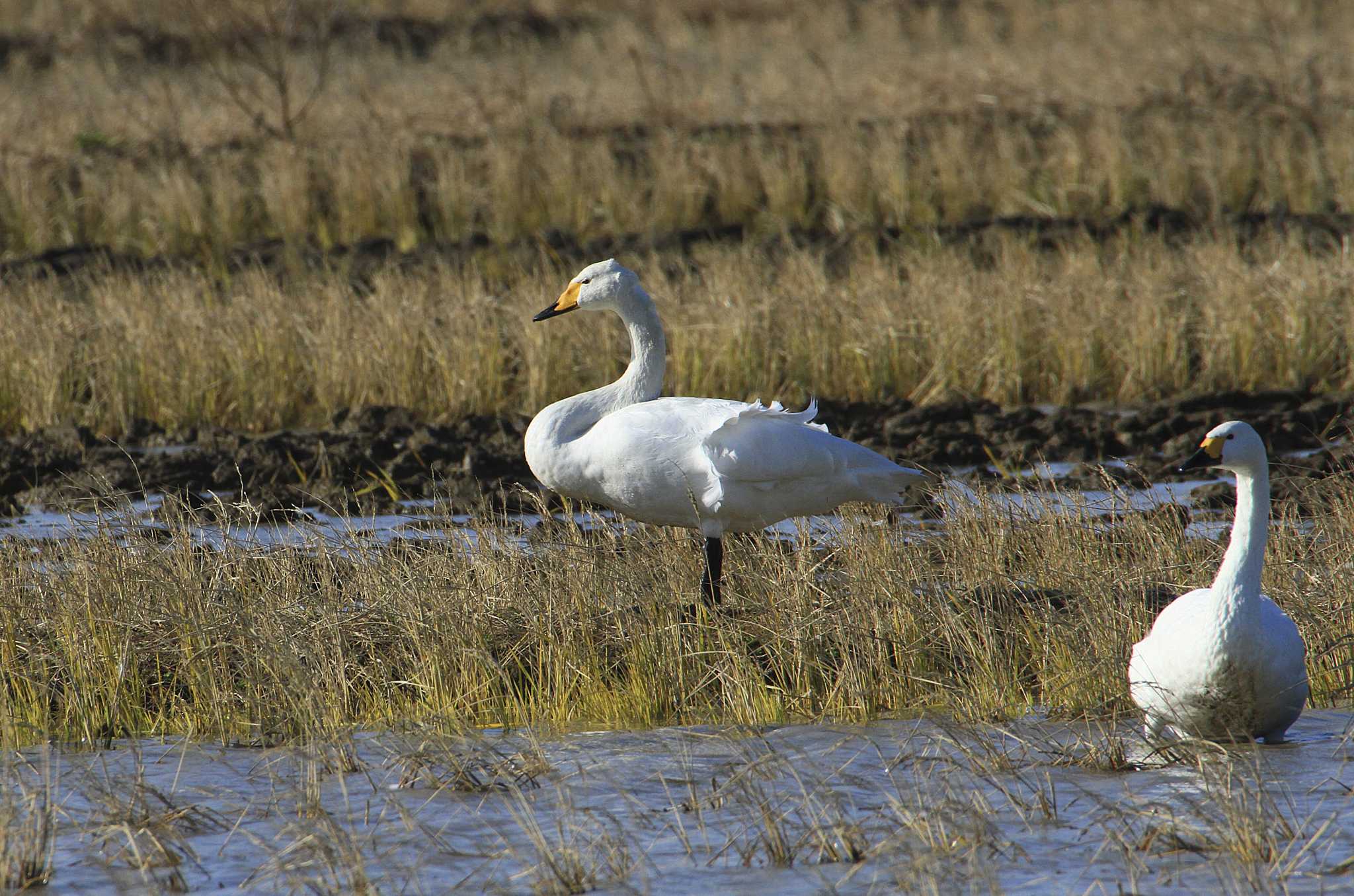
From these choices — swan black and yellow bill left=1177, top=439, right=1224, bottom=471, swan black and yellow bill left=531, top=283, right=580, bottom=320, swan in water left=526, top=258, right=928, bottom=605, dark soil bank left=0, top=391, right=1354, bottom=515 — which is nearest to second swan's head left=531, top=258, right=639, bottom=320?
swan black and yellow bill left=531, top=283, right=580, bottom=320

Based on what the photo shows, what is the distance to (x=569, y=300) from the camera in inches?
295

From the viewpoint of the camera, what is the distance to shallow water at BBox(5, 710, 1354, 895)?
14.0ft

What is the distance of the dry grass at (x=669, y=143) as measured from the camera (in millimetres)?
16859

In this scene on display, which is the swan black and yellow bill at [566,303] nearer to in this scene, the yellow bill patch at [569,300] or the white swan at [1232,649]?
the yellow bill patch at [569,300]

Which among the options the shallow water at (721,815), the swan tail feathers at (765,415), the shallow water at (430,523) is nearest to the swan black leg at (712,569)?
the shallow water at (430,523)

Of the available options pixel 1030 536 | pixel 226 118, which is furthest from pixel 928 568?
pixel 226 118

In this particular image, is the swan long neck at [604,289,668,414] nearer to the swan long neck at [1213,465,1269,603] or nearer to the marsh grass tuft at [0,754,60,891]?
the swan long neck at [1213,465,1269,603]

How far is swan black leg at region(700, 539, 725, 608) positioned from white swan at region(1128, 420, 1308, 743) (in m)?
1.92

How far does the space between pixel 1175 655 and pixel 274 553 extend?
358 cm

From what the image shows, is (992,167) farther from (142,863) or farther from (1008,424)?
(142,863)

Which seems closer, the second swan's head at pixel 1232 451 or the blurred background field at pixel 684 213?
the second swan's head at pixel 1232 451

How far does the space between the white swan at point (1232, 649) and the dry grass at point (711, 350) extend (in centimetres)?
596

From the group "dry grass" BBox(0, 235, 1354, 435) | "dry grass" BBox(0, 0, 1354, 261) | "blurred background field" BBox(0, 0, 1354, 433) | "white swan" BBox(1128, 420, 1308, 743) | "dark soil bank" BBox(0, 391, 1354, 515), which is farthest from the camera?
"dry grass" BBox(0, 0, 1354, 261)

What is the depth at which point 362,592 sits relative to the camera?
6.55 m
